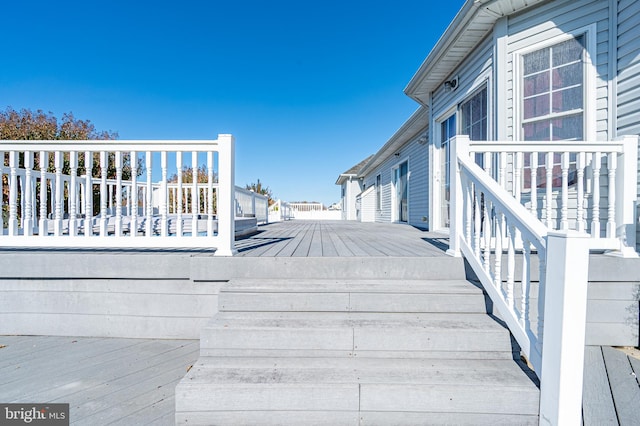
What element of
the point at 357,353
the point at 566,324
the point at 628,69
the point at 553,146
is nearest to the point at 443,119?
the point at 628,69

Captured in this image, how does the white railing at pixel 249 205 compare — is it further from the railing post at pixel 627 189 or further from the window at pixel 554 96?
the railing post at pixel 627 189

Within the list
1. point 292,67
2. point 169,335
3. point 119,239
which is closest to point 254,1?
point 292,67

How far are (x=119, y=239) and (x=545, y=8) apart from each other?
516 cm

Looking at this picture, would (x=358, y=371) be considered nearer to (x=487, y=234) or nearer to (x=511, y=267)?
(x=511, y=267)

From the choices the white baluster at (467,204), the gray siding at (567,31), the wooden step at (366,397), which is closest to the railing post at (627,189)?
the gray siding at (567,31)

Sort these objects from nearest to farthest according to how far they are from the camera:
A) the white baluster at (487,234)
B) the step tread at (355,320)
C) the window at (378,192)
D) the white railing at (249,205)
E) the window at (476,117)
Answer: the step tread at (355,320)
the white baluster at (487,234)
the window at (476,117)
the white railing at (249,205)
the window at (378,192)

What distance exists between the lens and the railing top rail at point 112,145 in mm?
2422

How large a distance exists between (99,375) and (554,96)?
5030mm

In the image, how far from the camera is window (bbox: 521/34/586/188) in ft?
10.5

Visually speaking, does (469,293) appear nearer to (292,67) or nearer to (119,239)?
(119,239)

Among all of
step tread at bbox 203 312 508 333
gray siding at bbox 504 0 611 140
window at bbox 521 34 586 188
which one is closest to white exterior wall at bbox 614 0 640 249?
gray siding at bbox 504 0 611 140

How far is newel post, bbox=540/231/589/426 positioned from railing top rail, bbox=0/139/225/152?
7.81ft

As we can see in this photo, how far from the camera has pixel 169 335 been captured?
7.98 ft

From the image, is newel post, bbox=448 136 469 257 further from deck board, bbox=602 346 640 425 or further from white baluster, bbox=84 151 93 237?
white baluster, bbox=84 151 93 237
